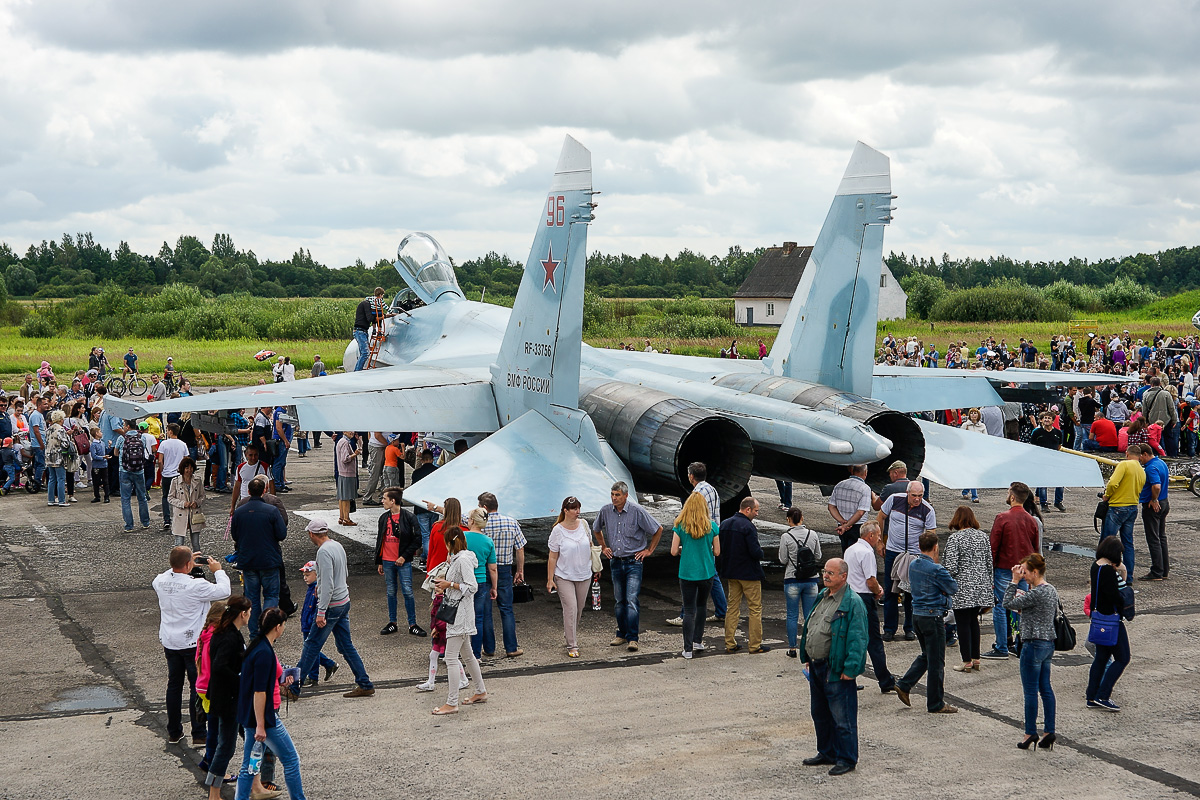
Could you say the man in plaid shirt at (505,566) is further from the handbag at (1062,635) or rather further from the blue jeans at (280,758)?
the handbag at (1062,635)

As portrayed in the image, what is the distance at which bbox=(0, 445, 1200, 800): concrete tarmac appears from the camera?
6.04m

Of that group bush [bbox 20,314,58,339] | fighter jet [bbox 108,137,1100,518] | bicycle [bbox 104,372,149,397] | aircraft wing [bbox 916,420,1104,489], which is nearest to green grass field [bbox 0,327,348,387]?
bush [bbox 20,314,58,339]

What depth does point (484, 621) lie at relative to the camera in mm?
8500

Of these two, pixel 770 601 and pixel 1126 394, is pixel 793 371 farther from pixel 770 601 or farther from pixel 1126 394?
pixel 1126 394

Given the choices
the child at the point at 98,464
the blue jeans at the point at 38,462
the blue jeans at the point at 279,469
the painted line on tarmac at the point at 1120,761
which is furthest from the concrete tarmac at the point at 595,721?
the blue jeans at the point at 38,462

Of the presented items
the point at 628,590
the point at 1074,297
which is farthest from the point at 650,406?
the point at 1074,297

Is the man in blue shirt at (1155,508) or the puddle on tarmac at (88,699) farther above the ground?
the man in blue shirt at (1155,508)

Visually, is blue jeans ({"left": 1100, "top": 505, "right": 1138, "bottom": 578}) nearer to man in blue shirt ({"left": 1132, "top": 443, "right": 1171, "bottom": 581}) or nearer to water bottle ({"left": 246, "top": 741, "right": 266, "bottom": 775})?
man in blue shirt ({"left": 1132, "top": 443, "right": 1171, "bottom": 581})

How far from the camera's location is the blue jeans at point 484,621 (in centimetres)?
836

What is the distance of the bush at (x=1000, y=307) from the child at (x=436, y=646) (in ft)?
192

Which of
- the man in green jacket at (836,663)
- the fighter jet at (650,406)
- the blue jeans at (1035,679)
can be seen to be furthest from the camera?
the fighter jet at (650,406)

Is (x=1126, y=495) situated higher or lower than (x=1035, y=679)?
higher

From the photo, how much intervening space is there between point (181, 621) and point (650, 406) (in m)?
5.52

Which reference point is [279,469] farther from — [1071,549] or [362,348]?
[1071,549]
